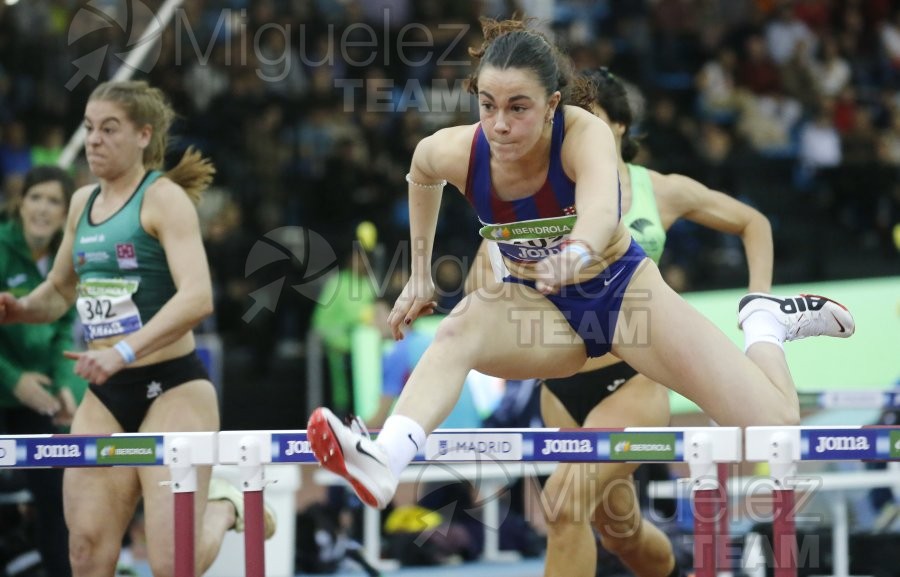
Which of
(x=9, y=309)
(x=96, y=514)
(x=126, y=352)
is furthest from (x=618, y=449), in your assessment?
(x=9, y=309)

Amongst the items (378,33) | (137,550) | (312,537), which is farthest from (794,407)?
(378,33)

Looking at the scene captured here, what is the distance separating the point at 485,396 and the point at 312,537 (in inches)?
74.8

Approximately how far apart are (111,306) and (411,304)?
1.24 meters

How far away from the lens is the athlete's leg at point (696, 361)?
13.1 ft

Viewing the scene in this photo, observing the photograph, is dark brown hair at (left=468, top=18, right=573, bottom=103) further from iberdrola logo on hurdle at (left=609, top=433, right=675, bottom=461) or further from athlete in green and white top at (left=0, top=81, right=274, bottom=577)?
athlete in green and white top at (left=0, top=81, right=274, bottom=577)

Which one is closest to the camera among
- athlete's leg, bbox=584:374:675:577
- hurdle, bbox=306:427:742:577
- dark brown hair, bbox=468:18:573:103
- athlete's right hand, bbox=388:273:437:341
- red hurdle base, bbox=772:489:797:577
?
red hurdle base, bbox=772:489:797:577

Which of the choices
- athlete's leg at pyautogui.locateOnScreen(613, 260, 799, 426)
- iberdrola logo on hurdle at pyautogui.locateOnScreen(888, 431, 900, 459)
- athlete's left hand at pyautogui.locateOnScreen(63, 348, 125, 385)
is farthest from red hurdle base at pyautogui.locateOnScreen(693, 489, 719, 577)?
athlete's left hand at pyautogui.locateOnScreen(63, 348, 125, 385)

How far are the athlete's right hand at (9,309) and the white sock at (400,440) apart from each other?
2128 millimetres

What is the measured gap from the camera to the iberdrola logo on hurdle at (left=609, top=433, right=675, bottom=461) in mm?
3852

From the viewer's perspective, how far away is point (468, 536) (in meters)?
8.75

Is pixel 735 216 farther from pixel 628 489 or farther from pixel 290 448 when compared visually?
pixel 290 448

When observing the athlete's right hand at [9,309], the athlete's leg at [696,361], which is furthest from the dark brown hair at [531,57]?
the athlete's right hand at [9,309]

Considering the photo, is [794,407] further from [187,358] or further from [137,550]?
[137,550]

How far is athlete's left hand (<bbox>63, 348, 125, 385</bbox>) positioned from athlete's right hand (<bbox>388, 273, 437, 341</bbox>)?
1.00 metres
